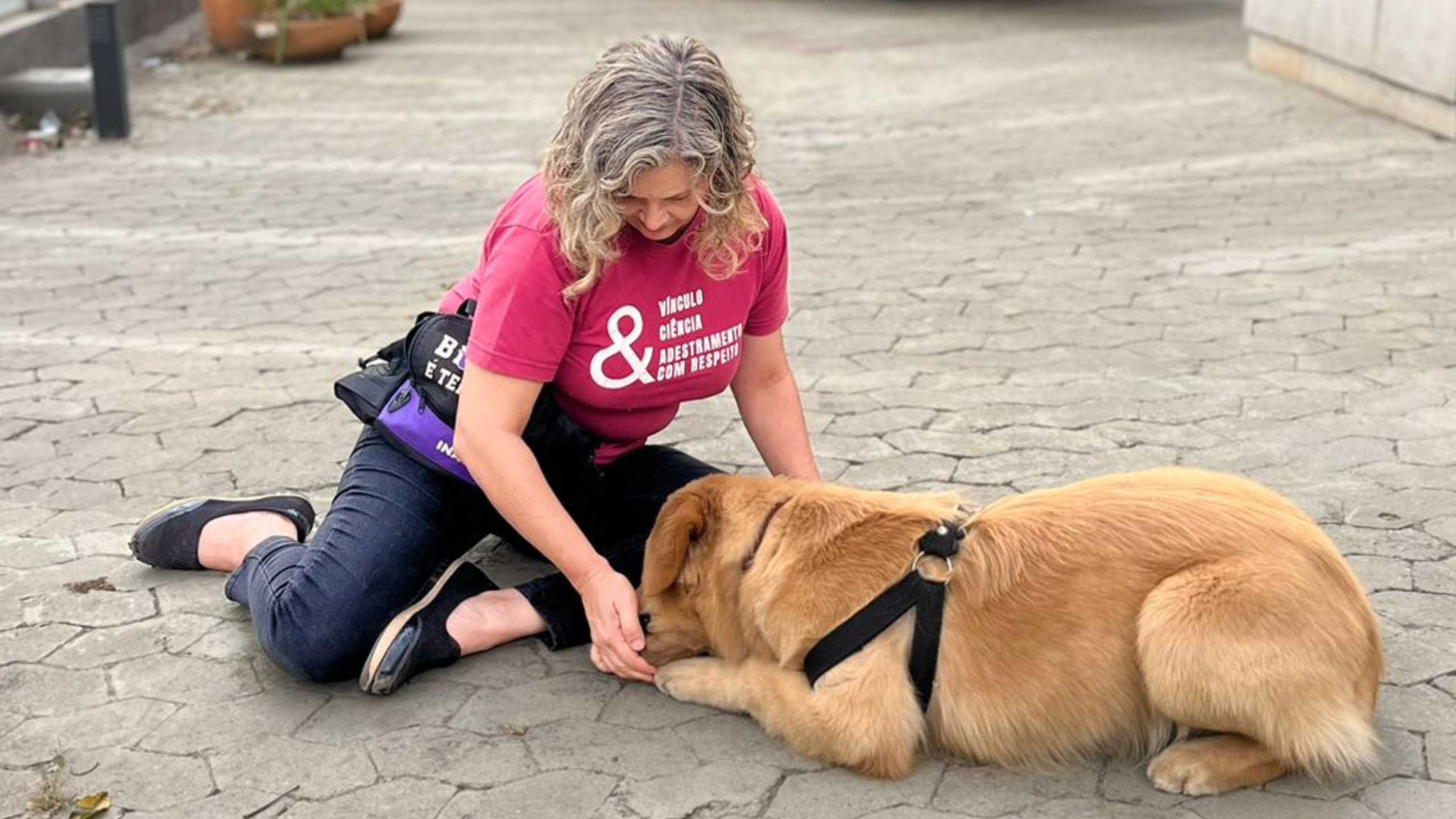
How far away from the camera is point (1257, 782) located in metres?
3.40

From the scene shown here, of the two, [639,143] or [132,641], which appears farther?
[132,641]

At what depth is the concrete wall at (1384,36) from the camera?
34.4ft

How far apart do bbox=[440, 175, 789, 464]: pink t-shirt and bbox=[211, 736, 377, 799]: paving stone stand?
0.97m

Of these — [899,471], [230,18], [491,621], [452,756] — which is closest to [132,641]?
[491,621]

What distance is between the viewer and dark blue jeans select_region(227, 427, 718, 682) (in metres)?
3.88

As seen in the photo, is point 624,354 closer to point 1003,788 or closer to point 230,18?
point 1003,788

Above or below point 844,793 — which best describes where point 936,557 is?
above

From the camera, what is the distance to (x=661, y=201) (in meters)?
3.50

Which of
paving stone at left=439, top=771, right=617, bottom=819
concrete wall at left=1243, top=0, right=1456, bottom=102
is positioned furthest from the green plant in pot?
paving stone at left=439, top=771, right=617, bottom=819

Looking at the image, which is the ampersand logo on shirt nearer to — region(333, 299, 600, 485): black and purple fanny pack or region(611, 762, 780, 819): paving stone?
region(333, 299, 600, 485): black and purple fanny pack

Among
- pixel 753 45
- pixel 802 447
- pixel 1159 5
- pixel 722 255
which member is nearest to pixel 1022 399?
pixel 802 447

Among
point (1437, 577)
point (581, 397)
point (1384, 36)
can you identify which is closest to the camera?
point (581, 397)

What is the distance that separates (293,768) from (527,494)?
2.69 ft

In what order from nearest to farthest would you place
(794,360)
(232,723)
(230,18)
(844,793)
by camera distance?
1. (844,793)
2. (232,723)
3. (794,360)
4. (230,18)
